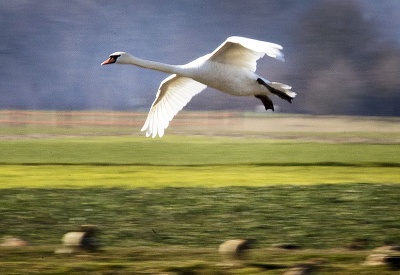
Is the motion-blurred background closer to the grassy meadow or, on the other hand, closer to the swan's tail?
the grassy meadow

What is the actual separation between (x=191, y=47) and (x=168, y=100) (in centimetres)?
4017

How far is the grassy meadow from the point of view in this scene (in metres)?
8.74

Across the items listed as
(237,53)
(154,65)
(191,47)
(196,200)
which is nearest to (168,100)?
(154,65)

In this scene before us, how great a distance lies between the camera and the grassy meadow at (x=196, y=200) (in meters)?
8.74

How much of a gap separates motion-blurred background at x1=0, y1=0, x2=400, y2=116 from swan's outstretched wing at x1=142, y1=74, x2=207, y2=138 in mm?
23764

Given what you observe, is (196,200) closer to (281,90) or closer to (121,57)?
(121,57)

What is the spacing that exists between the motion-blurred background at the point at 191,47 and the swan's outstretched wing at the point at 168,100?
78.0ft

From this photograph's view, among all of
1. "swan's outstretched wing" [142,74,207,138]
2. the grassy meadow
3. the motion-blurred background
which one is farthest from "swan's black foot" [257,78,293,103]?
the motion-blurred background

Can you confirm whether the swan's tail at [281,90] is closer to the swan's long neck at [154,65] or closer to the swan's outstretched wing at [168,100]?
the swan's long neck at [154,65]

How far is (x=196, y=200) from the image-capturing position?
44.6 feet

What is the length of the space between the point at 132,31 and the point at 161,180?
137 feet

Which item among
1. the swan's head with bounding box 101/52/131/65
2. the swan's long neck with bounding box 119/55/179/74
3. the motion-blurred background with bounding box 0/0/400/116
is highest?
the motion-blurred background with bounding box 0/0/400/116

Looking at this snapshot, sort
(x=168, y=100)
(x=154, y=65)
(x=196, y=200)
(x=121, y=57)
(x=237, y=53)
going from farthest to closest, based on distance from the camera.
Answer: (x=196, y=200) < (x=168, y=100) < (x=121, y=57) < (x=237, y=53) < (x=154, y=65)

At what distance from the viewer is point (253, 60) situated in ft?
36.3
